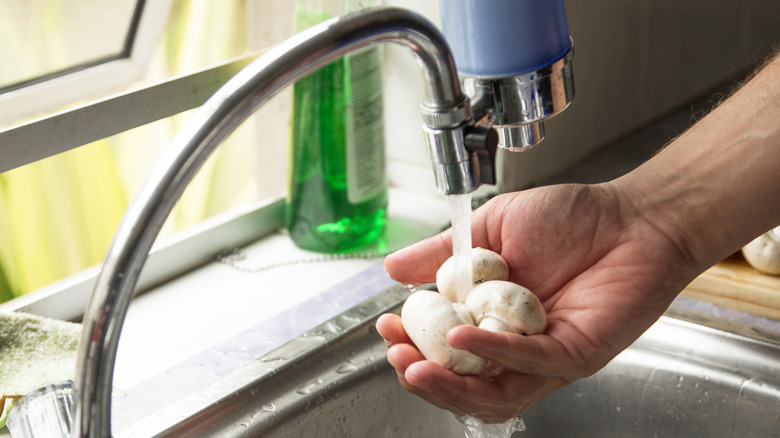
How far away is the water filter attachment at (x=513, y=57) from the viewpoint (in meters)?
0.59

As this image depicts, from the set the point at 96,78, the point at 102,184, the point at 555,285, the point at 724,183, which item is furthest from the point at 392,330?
the point at 102,184

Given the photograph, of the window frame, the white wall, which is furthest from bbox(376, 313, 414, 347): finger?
the window frame

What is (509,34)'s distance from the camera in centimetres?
59

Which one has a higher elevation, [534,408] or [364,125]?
[364,125]

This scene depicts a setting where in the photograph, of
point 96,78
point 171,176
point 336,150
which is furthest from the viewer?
point 96,78

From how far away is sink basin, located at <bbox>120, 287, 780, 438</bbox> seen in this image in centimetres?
75

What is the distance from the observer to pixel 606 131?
1.33 metres

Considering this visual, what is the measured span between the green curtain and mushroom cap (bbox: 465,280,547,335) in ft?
2.69

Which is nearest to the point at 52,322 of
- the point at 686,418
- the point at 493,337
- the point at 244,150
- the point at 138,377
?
the point at 138,377

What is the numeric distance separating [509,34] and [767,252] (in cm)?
52

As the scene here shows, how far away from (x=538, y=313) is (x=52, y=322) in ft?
1.63

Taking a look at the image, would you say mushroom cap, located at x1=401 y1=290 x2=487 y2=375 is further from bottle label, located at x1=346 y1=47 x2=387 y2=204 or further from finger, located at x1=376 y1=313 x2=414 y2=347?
bottle label, located at x1=346 y1=47 x2=387 y2=204

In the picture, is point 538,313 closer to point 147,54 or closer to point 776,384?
point 776,384

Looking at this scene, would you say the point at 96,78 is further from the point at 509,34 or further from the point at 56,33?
the point at 509,34
